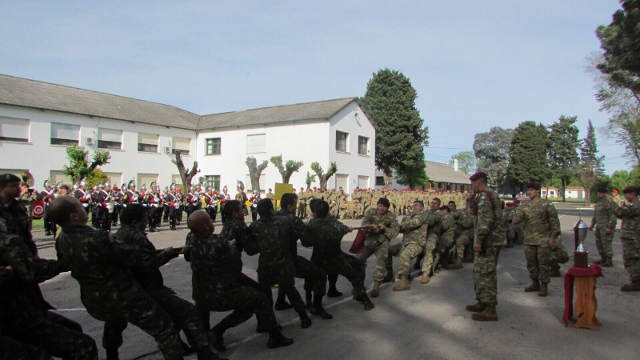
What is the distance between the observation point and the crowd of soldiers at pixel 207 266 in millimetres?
3609

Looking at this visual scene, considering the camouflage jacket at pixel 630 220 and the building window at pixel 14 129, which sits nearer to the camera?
the camouflage jacket at pixel 630 220

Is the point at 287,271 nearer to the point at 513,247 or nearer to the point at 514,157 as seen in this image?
the point at 513,247

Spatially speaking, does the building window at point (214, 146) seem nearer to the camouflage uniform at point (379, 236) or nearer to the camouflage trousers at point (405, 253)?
the camouflage trousers at point (405, 253)

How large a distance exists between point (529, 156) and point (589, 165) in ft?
25.2

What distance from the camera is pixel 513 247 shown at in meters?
13.8

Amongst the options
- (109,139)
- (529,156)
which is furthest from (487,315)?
(529,156)

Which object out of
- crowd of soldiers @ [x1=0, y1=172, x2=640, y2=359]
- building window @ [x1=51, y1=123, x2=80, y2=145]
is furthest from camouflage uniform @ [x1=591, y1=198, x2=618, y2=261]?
building window @ [x1=51, y1=123, x2=80, y2=145]

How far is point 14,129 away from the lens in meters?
26.0

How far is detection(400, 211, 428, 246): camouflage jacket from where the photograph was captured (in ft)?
26.7

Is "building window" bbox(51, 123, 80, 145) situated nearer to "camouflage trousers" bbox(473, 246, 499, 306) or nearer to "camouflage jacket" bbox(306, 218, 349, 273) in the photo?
"camouflage jacket" bbox(306, 218, 349, 273)

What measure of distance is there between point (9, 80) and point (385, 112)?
29800 millimetres

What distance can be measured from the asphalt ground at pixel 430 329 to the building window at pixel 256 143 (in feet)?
86.4

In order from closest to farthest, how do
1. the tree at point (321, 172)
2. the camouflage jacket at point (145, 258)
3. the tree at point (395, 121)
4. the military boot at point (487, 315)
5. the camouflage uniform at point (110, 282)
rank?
1. the camouflage uniform at point (110, 282)
2. the camouflage jacket at point (145, 258)
3. the military boot at point (487, 315)
4. the tree at point (321, 172)
5. the tree at point (395, 121)

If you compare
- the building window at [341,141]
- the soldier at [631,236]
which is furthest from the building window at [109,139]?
the soldier at [631,236]
